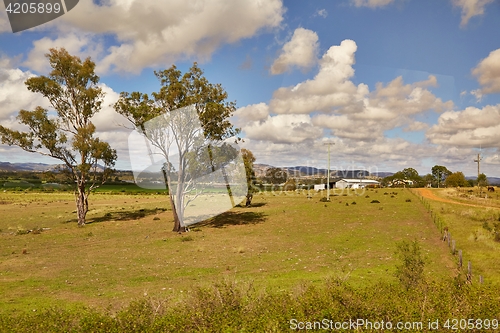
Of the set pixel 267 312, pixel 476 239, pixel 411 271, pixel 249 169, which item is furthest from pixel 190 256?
pixel 249 169

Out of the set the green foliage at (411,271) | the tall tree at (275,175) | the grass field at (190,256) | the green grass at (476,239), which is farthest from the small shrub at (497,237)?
the tall tree at (275,175)

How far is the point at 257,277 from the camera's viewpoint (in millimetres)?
17391

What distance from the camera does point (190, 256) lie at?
76.5 feet

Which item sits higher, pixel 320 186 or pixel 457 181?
pixel 457 181

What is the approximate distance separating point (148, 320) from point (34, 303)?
7.57m

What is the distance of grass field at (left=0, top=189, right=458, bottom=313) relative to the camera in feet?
51.4

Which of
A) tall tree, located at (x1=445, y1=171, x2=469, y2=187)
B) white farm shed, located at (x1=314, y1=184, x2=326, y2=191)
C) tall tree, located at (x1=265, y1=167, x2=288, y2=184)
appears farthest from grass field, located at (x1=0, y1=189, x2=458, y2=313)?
tall tree, located at (x1=445, y1=171, x2=469, y2=187)

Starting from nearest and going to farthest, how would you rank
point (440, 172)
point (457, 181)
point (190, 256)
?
point (190, 256) → point (457, 181) → point (440, 172)

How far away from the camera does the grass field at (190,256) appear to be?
1566cm

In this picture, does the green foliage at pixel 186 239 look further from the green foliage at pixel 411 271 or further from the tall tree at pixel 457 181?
the tall tree at pixel 457 181

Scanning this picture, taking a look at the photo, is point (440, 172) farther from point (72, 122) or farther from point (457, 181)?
point (72, 122)

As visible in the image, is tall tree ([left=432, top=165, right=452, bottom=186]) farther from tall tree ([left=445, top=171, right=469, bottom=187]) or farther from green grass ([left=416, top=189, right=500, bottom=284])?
green grass ([left=416, top=189, right=500, bottom=284])

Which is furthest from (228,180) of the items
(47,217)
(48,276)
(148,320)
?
(148,320)

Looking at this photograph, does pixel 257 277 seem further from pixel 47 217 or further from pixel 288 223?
Result: pixel 47 217
